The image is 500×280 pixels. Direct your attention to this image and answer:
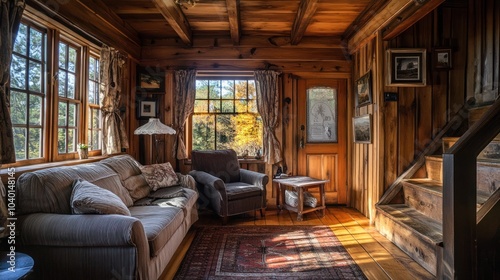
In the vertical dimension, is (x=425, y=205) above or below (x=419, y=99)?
below

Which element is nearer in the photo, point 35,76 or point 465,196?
point 465,196

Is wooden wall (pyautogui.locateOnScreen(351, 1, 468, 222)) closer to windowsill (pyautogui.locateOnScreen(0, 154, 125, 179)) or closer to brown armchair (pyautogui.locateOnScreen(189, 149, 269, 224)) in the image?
brown armchair (pyautogui.locateOnScreen(189, 149, 269, 224))

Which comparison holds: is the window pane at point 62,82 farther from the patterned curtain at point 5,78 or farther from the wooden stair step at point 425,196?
the wooden stair step at point 425,196

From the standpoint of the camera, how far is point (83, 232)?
179 centimetres

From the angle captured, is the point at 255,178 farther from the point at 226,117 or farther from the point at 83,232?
the point at 83,232

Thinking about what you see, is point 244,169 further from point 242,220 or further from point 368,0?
point 368,0

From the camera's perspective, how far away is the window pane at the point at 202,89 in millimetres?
4785

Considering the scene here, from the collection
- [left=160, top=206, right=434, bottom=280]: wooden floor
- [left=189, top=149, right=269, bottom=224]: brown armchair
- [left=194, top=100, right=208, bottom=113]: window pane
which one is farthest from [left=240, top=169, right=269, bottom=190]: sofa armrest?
[left=194, top=100, right=208, bottom=113]: window pane

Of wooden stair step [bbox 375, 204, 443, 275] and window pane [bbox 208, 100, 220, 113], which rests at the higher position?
window pane [bbox 208, 100, 220, 113]

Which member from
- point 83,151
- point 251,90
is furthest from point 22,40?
point 251,90

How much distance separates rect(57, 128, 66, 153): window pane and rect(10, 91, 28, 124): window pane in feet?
1.53

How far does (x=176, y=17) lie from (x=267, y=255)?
114 inches

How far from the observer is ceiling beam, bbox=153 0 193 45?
3.15m

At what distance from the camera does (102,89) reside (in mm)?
3506
